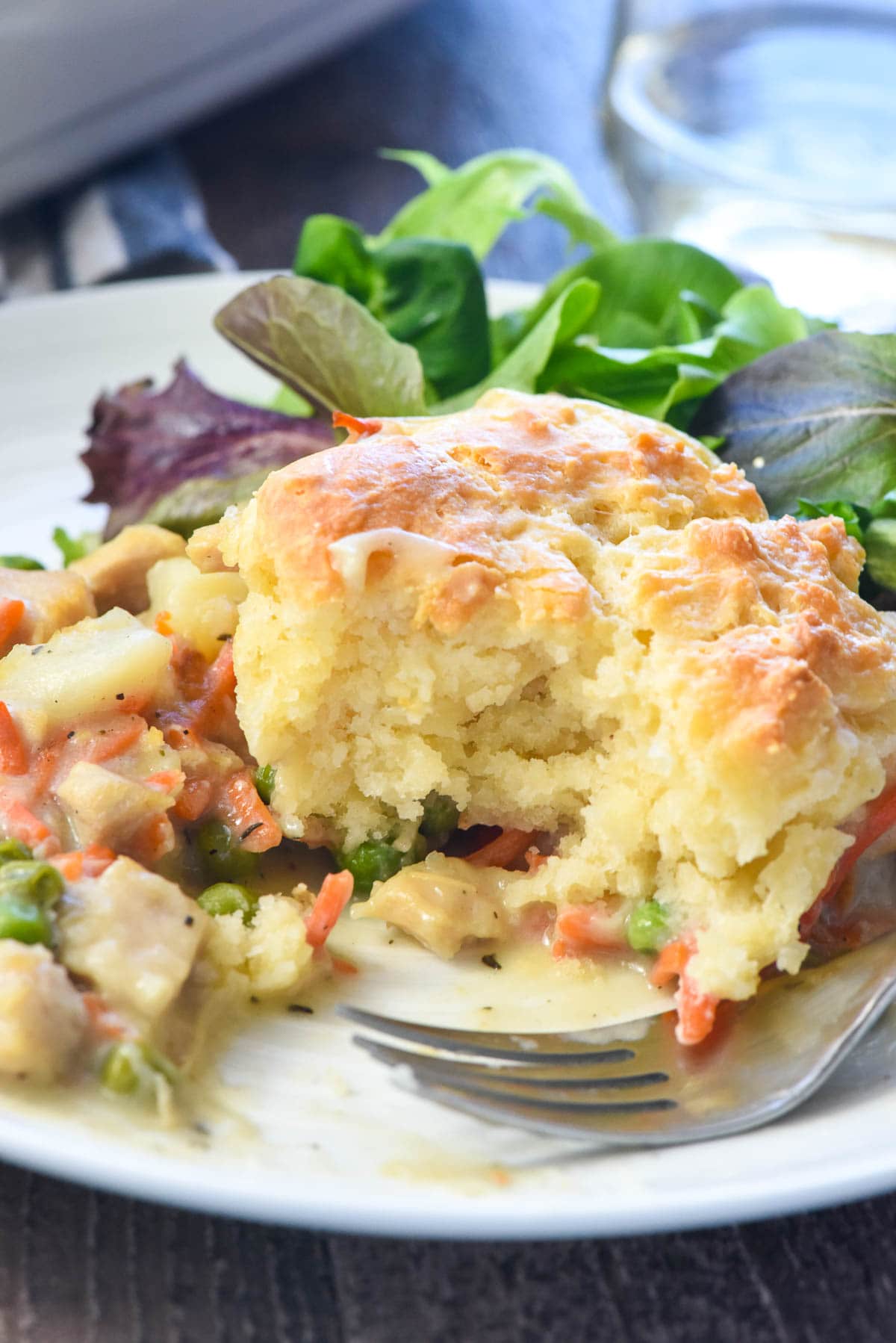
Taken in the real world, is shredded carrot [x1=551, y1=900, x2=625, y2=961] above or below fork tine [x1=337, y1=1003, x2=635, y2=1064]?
below

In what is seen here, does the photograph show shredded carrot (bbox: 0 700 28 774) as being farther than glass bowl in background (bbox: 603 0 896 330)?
No

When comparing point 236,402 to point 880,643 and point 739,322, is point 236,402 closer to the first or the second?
point 739,322

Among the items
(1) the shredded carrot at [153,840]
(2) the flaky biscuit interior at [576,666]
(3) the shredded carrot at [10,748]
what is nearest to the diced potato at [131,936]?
(1) the shredded carrot at [153,840]

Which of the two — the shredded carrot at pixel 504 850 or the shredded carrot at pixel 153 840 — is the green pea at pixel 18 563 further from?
the shredded carrot at pixel 504 850

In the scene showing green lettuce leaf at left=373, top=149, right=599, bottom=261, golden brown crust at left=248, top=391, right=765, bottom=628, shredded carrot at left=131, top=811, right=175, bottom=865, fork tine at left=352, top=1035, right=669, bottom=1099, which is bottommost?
shredded carrot at left=131, top=811, right=175, bottom=865

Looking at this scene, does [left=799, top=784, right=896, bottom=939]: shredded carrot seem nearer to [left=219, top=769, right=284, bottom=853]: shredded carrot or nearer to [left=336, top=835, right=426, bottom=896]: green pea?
[left=336, top=835, right=426, bottom=896]: green pea

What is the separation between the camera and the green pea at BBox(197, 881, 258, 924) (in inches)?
134

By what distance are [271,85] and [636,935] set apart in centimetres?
703

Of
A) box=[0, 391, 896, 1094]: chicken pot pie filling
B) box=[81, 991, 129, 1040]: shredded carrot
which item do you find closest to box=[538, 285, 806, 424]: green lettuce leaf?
Answer: box=[0, 391, 896, 1094]: chicken pot pie filling

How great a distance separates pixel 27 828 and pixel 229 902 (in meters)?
0.49

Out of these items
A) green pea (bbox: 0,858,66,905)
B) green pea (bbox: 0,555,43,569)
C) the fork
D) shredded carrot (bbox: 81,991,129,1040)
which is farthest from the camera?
green pea (bbox: 0,555,43,569)

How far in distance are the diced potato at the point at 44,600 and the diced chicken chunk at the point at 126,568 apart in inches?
4.2

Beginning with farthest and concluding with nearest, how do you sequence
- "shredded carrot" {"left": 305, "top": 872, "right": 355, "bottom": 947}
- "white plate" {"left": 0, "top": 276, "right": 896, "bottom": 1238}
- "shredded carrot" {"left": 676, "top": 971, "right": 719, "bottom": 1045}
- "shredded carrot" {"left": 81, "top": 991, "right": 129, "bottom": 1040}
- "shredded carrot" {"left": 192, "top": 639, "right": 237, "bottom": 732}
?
"shredded carrot" {"left": 192, "top": 639, "right": 237, "bottom": 732}
"shredded carrot" {"left": 305, "top": 872, "right": 355, "bottom": 947}
"shredded carrot" {"left": 676, "top": 971, "right": 719, "bottom": 1045}
"shredded carrot" {"left": 81, "top": 991, "right": 129, "bottom": 1040}
"white plate" {"left": 0, "top": 276, "right": 896, "bottom": 1238}

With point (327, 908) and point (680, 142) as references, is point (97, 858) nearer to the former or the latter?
point (327, 908)
